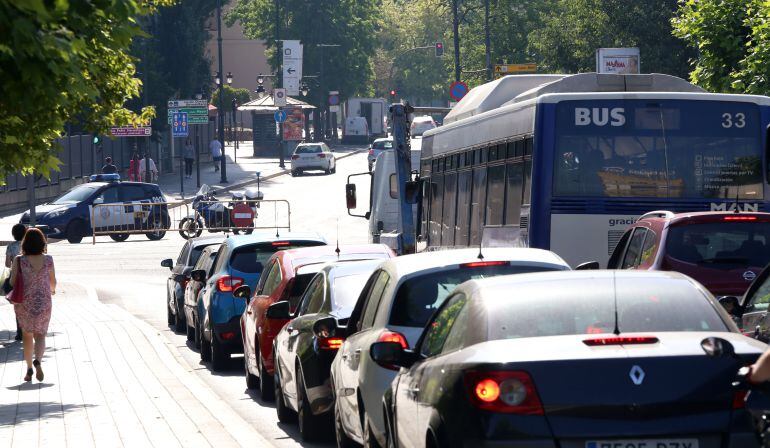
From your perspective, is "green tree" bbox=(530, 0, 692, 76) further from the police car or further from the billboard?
the police car

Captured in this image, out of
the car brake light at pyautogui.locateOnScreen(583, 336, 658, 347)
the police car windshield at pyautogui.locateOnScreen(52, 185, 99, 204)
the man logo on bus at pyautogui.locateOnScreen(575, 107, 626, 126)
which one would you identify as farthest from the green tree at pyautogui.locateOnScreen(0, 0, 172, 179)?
the police car windshield at pyautogui.locateOnScreen(52, 185, 99, 204)

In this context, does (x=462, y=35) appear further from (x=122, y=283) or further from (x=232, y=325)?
(x=232, y=325)

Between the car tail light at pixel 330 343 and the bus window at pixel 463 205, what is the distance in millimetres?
10464

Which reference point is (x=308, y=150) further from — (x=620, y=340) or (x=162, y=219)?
(x=620, y=340)

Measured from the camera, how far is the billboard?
4978 centimetres

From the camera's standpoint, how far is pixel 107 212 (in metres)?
44.1

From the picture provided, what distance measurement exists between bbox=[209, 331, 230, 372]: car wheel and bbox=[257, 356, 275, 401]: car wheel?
119 inches

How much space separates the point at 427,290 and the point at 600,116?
343 inches

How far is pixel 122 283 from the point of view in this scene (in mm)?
33688

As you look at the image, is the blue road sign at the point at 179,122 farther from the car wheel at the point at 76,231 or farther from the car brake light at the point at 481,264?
the car brake light at the point at 481,264

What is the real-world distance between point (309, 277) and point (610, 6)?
48.6 m

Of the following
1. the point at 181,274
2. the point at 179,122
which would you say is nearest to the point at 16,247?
the point at 181,274

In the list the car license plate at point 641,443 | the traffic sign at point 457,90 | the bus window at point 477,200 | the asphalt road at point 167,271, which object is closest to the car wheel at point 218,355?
the asphalt road at point 167,271

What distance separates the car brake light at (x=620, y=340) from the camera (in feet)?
20.9
